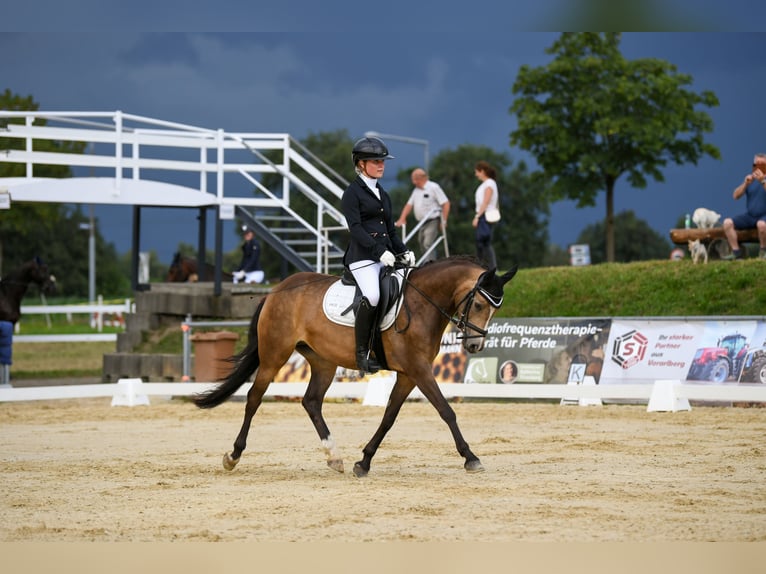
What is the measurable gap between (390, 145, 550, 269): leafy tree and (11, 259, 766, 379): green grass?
124 ft

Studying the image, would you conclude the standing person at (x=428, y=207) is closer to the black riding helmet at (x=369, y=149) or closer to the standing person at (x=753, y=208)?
the standing person at (x=753, y=208)

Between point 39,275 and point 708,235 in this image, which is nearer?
point 708,235

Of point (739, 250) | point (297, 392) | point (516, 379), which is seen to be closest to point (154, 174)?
point (297, 392)

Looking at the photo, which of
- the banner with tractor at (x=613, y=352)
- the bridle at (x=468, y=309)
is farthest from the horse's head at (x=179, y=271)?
the bridle at (x=468, y=309)

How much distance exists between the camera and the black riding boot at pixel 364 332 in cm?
947

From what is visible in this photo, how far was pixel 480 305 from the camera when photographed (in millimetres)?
9344

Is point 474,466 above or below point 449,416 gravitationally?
below

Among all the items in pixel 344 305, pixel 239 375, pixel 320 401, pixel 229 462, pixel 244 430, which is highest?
pixel 344 305

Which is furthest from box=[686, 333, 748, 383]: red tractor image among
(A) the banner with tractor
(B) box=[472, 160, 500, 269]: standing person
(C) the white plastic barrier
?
(B) box=[472, 160, 500, 269]: standing person

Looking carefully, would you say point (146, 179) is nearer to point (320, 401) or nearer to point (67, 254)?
point (320, 401)

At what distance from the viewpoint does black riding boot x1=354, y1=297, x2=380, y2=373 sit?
9469 millimetres

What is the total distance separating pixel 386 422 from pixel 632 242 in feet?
191

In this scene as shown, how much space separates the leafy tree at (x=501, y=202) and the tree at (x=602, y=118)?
915 inches

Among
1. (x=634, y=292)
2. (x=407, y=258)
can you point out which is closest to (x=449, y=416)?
(x=407, y=258)
